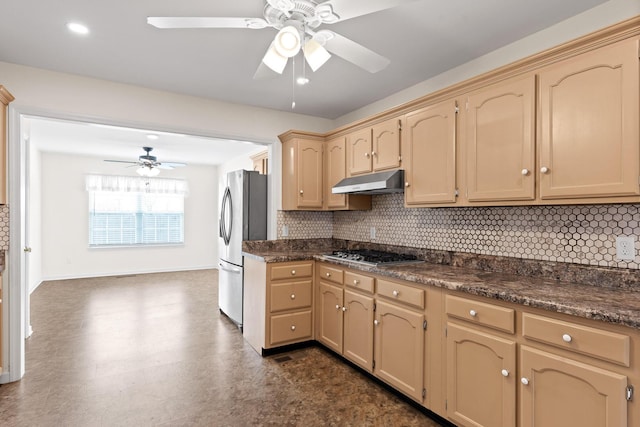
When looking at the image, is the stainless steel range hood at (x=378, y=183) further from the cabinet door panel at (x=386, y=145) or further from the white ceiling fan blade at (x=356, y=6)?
the white ceiling fan blade at (x=356, y=6)

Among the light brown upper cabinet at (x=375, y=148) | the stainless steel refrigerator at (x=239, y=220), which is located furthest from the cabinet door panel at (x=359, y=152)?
the stainless steel refrigerator at (x=239, y=220)

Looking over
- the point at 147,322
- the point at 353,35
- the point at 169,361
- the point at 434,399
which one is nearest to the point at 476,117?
the point at 353,35

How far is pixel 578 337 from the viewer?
4.66 ft

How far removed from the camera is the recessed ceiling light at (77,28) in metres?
2.17

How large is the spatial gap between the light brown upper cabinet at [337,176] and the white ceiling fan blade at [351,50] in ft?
5.03

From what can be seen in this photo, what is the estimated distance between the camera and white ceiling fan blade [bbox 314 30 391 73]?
1.72 metres

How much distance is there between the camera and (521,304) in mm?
1613

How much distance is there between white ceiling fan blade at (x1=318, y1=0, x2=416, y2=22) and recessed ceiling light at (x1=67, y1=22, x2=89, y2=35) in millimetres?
1740

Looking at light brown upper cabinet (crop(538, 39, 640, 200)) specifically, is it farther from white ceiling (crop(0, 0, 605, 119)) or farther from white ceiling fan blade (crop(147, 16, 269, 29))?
white ceiling fan blade (crop(147, 16, 269, 29))

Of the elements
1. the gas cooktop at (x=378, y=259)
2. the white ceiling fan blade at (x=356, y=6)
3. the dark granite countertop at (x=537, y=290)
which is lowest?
the dark granite countertop at (x=537, y=290)

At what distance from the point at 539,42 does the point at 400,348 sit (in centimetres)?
227

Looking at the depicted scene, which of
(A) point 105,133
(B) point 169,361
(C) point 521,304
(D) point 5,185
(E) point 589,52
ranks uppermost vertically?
(A) point 105,133

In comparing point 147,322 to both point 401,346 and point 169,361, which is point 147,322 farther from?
point 401,346

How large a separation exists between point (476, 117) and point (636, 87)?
0.79 metres
